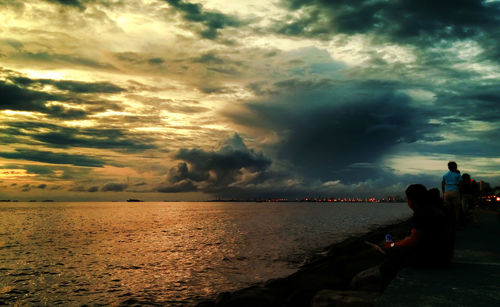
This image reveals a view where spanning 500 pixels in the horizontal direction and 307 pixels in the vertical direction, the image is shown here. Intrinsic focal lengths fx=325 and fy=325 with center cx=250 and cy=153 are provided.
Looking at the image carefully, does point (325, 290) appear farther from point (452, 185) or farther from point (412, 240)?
point (452, 185)

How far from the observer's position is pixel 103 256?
2544 cm

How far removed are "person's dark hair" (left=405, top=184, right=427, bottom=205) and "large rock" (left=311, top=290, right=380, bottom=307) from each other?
1.95 meters

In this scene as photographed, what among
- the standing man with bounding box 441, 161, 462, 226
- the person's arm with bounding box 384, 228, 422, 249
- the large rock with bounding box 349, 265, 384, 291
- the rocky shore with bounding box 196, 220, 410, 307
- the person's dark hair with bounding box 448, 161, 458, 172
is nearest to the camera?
the person's arm with bounding box 384, 228, 422, 249

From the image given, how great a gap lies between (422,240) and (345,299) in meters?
Answer: 1.91

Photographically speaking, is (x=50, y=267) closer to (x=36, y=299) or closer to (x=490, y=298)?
(x=36, y=299)

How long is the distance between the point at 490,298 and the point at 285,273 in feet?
45.1

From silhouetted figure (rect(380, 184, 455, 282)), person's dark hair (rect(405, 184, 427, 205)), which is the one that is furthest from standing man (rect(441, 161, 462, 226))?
person's dark hair (rect(405, 184, 427, 205))

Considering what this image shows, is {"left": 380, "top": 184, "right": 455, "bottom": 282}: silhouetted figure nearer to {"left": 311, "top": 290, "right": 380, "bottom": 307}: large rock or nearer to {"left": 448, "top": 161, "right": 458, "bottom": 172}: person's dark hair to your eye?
{"left": 311, "top": 290, "right": 380, "bottom": 307}: large rock

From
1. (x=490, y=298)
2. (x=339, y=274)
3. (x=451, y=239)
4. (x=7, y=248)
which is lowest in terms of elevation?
(x=7, y=248)

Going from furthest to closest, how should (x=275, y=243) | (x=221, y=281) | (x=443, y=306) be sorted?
(x=275, y=243) → (x=221, y=281) → (x=443, y=306)

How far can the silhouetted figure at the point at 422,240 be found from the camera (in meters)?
6.17

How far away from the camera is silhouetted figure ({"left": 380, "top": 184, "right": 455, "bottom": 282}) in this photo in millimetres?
6168

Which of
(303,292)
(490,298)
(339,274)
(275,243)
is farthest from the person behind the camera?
(275,243)

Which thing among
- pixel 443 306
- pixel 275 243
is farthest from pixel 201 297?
pixel 275 243
